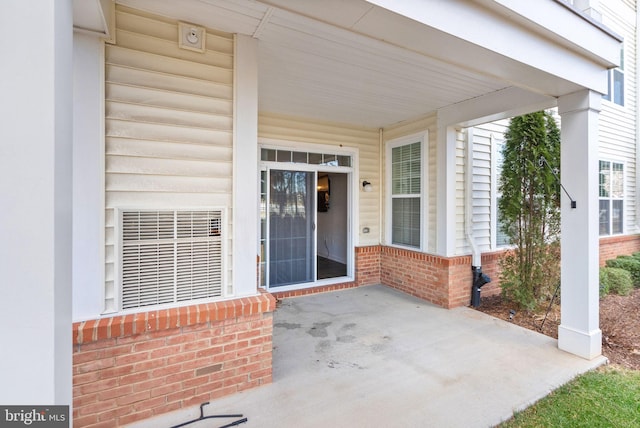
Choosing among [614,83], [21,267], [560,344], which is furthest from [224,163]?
[614,83]

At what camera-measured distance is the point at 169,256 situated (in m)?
2.33

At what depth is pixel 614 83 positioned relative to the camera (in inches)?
278

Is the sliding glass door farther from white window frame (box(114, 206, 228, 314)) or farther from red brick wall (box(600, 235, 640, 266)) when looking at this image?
red brick wall (box(600, 235, 640, 266))

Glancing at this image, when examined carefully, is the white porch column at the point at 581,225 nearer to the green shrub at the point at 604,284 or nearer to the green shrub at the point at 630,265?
the green shrub at the point at 604,284

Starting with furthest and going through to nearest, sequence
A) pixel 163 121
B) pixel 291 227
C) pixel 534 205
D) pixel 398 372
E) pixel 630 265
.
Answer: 1. pixel 630 265
2. pixel 291 227
3. pixel 534 205
4. pixel 398 372
5. pixel 163 121

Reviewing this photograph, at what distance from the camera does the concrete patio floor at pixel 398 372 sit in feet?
7.17

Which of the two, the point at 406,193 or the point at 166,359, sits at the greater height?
the point at 406,193

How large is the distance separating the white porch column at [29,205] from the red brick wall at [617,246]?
9.29 metres

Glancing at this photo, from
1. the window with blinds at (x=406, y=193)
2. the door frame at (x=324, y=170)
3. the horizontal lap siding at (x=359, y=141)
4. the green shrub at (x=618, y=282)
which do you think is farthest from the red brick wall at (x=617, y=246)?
the door frame at (x=324, y=170)

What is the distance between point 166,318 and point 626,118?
35.0 feet

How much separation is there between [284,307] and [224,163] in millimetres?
2764

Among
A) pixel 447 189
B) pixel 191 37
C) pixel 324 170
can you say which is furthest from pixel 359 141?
pixel 191 37

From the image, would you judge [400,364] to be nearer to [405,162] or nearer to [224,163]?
[224,163]

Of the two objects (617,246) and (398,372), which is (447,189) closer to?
(398,372)
